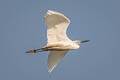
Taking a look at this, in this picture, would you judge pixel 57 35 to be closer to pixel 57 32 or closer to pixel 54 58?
→ pixel 57 32

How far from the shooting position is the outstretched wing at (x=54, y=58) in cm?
2291

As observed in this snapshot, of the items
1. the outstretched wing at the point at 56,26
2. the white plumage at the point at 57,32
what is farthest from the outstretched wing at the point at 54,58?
the outstretched wing at the point at 56,26

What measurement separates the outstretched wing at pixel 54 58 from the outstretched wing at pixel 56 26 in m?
0.95

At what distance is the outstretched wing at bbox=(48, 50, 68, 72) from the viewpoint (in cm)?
2291

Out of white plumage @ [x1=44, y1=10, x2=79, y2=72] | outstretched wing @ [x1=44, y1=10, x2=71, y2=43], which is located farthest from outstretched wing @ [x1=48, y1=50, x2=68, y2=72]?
outstretched wing @ [x1=44, y1=10, x2=71, y2=43]

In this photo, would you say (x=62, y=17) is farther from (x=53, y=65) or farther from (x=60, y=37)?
(x=53, y=65)

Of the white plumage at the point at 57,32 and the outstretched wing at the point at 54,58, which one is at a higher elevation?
the white plumage at the point at 57,32

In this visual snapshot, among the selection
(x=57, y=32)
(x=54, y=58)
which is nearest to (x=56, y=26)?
(x=57, y=32)

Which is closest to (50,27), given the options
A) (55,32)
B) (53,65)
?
(55,32)

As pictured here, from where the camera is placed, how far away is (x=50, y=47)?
2228 cm

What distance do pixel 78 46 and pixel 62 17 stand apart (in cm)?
167

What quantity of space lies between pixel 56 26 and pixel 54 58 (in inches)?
69.7

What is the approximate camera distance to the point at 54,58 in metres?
23.1

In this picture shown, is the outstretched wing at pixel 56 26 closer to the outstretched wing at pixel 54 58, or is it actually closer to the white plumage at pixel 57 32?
the white plumage at pixel 57 32
